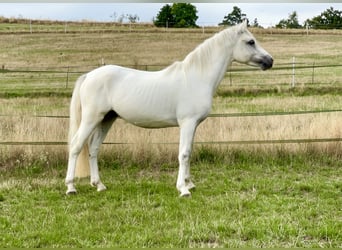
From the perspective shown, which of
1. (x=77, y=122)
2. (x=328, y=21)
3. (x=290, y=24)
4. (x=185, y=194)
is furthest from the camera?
(x=290, y=24)

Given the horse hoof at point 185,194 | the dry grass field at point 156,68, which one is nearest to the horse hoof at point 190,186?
the horse hoof at point 185,194

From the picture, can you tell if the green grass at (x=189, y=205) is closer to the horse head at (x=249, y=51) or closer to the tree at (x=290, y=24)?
the horse head at (x=249, y=51)

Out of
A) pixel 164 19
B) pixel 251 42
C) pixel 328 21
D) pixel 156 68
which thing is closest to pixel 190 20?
pixel 164 19

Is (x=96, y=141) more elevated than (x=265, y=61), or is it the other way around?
(x=265, y=61)

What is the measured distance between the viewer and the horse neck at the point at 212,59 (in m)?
4.69

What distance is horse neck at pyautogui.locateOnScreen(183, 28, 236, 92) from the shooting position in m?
4.69

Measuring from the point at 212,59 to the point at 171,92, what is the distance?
64cm

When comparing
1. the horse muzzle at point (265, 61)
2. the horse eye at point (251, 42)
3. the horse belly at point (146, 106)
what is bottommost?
the horse belly at point (146, 106)

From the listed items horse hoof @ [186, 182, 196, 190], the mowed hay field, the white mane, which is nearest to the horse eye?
the white mane

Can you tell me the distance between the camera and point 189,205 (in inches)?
160

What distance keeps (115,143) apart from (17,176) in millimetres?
1414

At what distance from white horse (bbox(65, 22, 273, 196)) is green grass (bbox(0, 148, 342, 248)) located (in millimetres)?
377

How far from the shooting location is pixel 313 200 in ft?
13.8

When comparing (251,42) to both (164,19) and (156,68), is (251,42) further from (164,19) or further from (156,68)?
(164,19)
